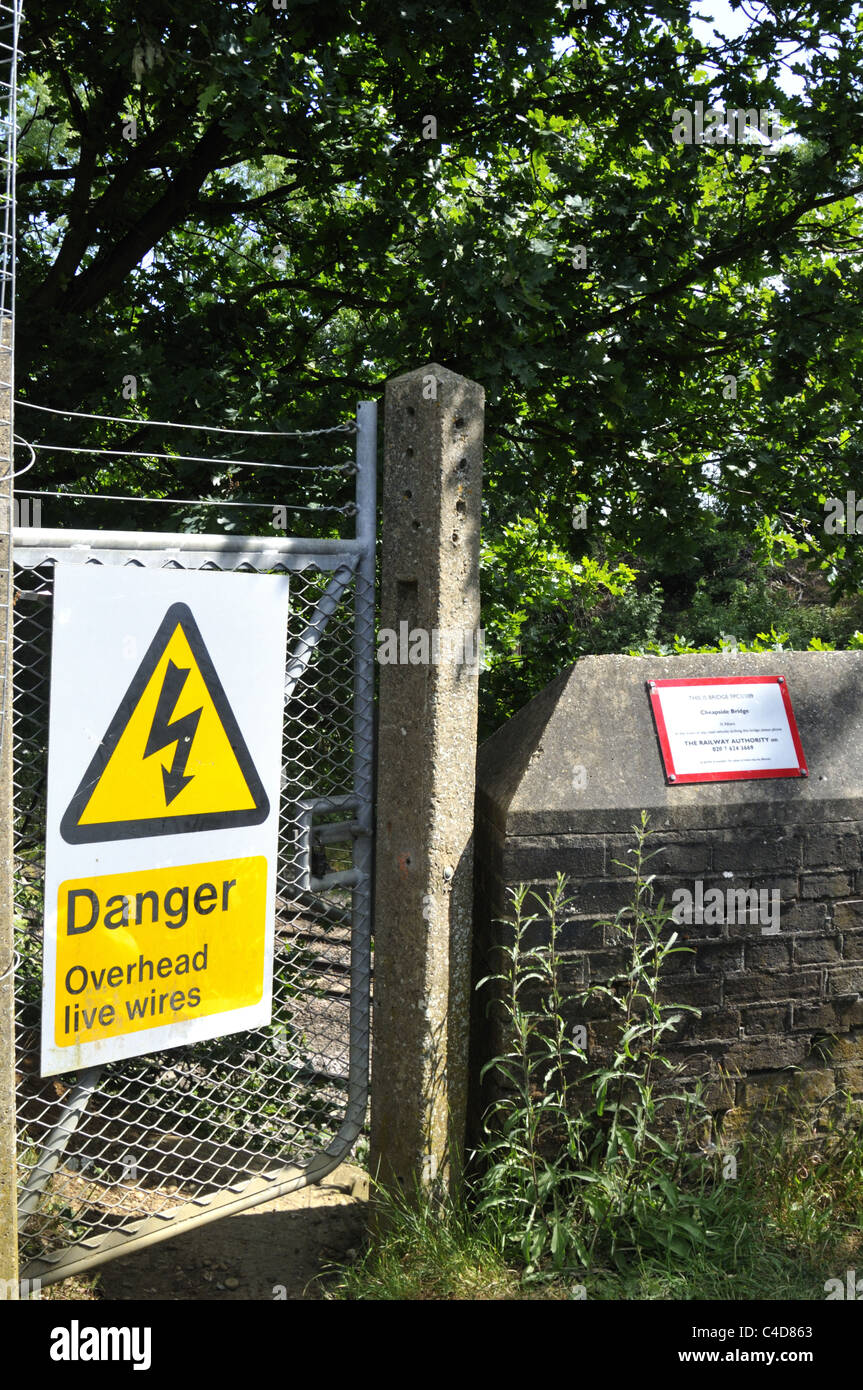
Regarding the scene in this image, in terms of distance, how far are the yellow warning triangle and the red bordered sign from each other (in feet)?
4.30

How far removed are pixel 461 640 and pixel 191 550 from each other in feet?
2.55

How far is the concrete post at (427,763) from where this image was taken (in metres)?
2.85

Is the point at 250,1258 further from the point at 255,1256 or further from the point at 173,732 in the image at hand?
the point at 173,732

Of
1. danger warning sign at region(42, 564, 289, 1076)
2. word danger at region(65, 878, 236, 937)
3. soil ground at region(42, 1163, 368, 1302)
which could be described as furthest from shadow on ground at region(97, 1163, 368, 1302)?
word danger at region(65, 878, 236, 937)

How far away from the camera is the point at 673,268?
483 centimetres

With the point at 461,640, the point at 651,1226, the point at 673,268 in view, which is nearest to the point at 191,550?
the point at 461,640

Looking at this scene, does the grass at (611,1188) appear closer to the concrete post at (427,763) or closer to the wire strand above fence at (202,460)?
the concrete post at (427,763)

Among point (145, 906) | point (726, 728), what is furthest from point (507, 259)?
point (145, 906)

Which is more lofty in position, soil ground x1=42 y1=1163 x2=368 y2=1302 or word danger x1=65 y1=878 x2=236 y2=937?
word danger x1=65 y1=878 x2=236 y2=937

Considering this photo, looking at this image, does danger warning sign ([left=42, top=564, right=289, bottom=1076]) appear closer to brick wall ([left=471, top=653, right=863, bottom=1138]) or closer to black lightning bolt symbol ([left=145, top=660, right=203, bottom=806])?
black lightning bolt symbol ([left=145, top=660, right=203, bottom=806])

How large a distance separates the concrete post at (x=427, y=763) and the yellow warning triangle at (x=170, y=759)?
48cm

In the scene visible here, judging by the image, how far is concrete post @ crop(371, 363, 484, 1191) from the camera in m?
2.85

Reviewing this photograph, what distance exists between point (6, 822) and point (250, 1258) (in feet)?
6.11

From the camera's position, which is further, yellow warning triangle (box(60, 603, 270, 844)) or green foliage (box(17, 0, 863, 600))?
green foliage (box(17, 0, 863, 600))
